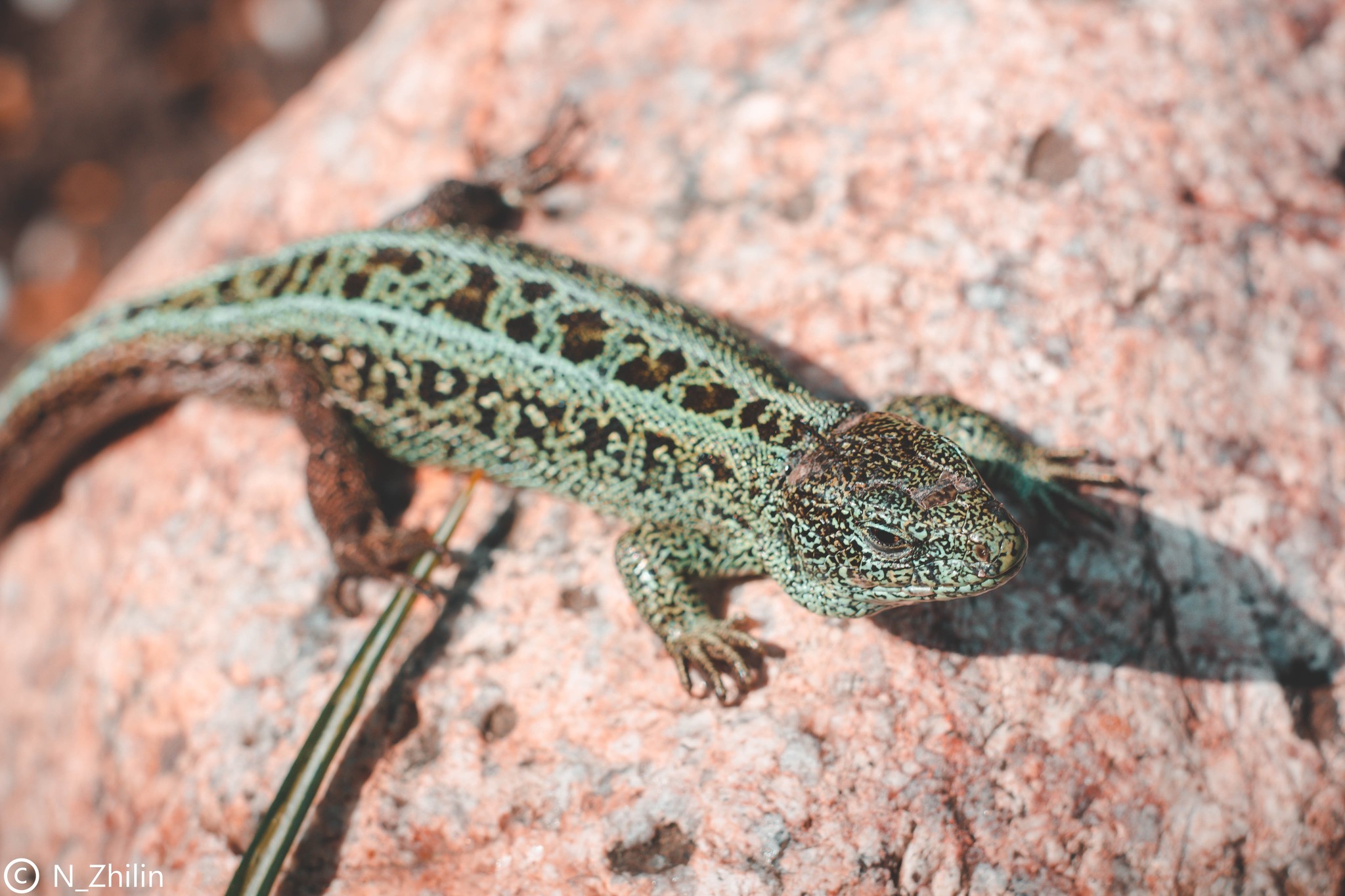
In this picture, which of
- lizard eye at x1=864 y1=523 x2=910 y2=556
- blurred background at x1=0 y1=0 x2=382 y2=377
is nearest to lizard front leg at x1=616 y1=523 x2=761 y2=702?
lizard eye at x1=864 y1=523 x2=910 y2=556

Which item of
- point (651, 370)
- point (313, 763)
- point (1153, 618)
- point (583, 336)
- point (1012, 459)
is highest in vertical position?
point (583, 336)

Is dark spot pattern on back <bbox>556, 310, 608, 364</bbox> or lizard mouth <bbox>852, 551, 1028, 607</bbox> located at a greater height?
dark spot pattern on back <bbox>556, 310, 608, 364</bbox>

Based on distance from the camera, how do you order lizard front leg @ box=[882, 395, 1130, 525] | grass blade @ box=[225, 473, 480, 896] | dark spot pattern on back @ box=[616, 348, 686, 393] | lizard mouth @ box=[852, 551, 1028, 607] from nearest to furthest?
1. lizard mouth @ box=[852, 551, 1028, 607]
2. grass blade @ box=[225, 473, 480, 896]
3. lizard front leg @ box=[882, 395, 1130, 525]
4. dark spot pattern on back @ box=[616, 348, 686, 393]

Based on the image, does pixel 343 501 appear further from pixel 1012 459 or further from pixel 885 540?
pixel 1012 459

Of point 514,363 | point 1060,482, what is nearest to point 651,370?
point 514,363

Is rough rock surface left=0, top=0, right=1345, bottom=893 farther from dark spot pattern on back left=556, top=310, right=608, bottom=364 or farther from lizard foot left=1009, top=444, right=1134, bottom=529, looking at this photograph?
dark spot pattern on back left=556, top=310, right=608, bottom=364

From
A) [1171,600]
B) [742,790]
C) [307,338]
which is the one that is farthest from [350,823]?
[1171,600]
